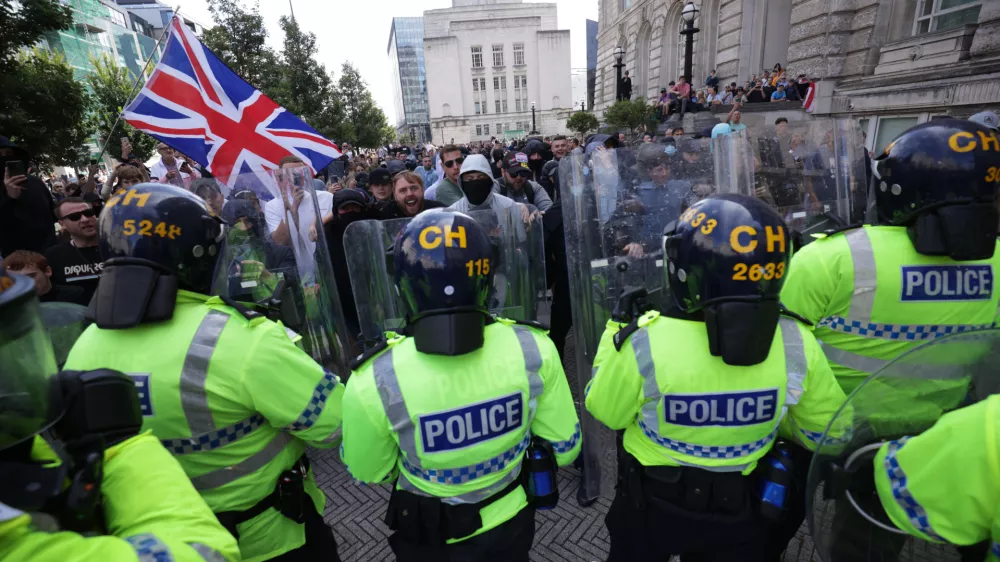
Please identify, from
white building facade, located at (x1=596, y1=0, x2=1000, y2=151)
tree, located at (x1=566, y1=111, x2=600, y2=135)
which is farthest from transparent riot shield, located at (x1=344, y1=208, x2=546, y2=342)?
tree, located at (x1=566, y1=111, x2=600, y2=135)

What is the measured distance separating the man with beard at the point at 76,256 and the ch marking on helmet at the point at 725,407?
4.08 metres

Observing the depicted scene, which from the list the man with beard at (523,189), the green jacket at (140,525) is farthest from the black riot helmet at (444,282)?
the man with beard at (523,189)

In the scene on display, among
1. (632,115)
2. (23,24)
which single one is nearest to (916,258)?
(23,24)

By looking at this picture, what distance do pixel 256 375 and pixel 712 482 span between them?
1.66 meters

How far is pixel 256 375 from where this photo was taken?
5.19 ft

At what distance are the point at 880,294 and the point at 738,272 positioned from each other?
95 centimetres

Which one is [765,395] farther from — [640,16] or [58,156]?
[640,16]

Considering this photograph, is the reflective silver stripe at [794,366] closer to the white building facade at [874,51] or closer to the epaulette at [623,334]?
the epaulette at [623,334]

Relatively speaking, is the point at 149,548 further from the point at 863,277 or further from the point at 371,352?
the point at 863,277

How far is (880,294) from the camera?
6.41ft

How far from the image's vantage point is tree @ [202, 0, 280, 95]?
12.9m

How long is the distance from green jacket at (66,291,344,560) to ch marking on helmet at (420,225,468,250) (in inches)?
24.8

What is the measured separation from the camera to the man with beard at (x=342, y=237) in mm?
3996

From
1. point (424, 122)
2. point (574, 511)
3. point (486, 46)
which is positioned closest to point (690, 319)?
point (574, 511)
